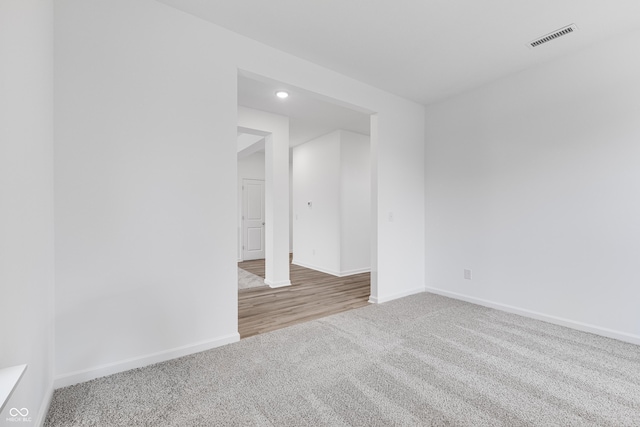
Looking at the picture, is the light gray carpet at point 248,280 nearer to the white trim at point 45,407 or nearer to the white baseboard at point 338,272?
the white baseboard at point 338,272

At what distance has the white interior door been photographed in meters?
7.09

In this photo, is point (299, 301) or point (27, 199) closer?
point (27, 199)

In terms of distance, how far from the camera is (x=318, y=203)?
5586 mm

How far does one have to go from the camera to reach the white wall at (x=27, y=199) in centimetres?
107

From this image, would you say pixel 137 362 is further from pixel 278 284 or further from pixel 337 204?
pixel 337 204

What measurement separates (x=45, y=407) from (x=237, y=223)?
5.10 feet

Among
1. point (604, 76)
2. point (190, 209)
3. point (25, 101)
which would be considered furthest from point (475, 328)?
point (25, 101)

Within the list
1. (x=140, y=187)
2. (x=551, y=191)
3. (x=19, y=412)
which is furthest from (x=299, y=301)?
(x=551, y=191)

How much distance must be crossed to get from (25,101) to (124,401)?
1618mm

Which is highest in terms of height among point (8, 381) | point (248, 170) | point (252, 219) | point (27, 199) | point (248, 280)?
point (248, 170)

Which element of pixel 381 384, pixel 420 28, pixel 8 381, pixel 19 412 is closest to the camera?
pixel 8 381

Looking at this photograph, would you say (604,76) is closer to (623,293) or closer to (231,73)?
(623,293)

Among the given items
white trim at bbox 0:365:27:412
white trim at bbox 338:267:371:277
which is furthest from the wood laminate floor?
white trim at bbox 0:365:27:412

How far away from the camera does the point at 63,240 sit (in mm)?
1746
